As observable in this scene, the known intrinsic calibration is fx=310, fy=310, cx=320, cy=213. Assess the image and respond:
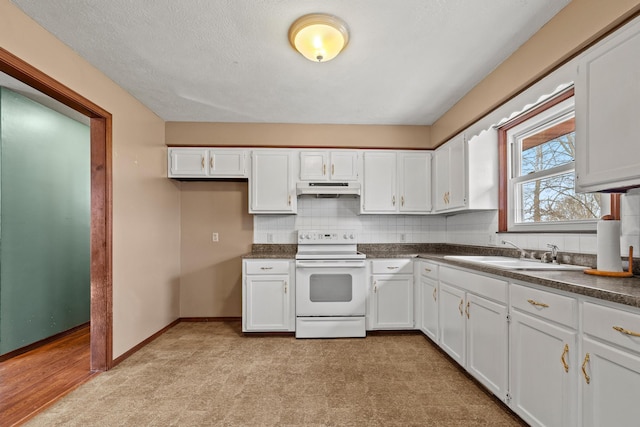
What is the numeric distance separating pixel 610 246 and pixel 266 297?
278 cm

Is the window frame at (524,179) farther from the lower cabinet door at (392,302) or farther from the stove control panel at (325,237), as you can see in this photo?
the stove control panel at (325,237)

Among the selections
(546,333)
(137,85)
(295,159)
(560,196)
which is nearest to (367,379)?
(546,333)

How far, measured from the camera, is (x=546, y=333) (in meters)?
1.54

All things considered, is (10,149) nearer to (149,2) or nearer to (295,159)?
(149,2)

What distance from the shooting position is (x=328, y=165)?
3.62 m

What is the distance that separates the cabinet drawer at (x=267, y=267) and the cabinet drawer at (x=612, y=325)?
2509 millimetres

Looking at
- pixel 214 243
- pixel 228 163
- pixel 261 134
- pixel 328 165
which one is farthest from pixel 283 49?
pixel 214 243

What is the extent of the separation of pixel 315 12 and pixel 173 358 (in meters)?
2.93

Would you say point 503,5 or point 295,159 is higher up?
point 503,5

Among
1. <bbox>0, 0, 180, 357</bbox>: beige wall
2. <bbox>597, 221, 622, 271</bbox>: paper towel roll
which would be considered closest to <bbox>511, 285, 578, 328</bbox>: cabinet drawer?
<bbox>597, 221, 622, 271</bbox>: paper towel roll

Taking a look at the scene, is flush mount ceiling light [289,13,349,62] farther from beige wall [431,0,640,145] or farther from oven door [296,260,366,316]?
oven door [296,260,366,316]

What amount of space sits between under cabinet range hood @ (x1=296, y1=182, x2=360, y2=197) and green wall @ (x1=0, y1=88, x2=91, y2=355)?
2.50 m

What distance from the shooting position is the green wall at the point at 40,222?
274cm

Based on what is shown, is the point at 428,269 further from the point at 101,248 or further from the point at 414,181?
the point at 101,248
